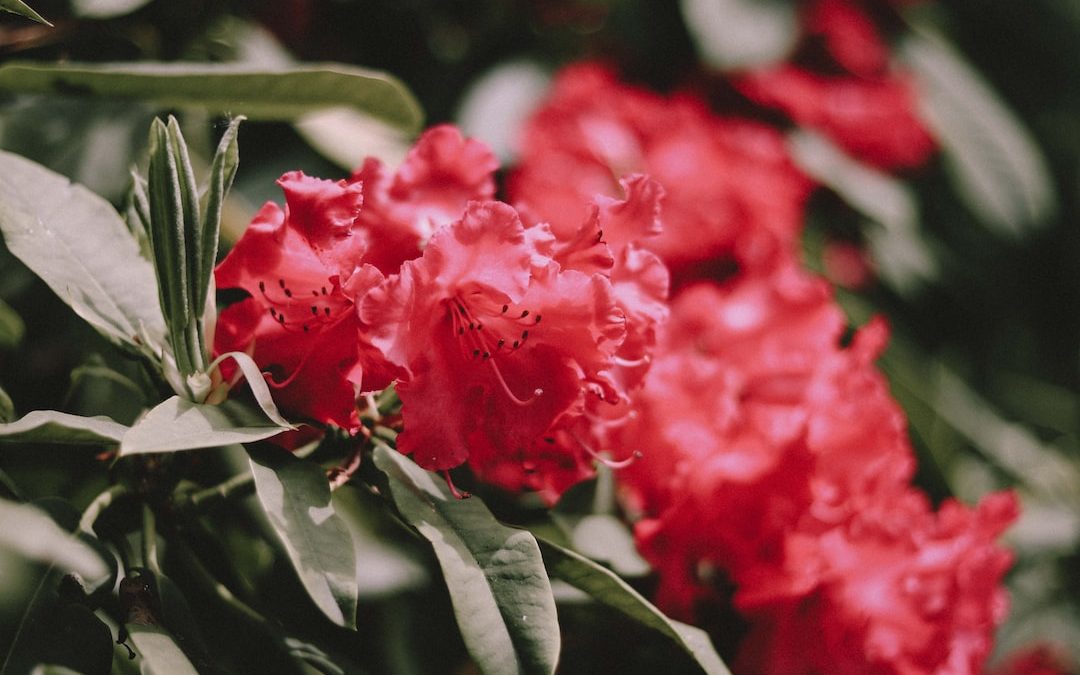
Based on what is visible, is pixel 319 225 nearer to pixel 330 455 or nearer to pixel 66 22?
pixel 330 455

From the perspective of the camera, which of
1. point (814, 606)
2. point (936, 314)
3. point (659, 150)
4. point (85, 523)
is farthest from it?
point (936, 314)

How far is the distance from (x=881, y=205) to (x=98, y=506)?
1.29 m

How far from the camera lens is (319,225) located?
59 centimetres

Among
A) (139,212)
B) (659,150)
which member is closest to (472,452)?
(139,212)

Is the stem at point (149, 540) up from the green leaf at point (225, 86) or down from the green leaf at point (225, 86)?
down

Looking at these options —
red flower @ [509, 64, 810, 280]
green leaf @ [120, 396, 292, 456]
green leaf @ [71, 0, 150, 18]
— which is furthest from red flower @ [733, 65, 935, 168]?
green leaf @ [120, 396, 292, 456]

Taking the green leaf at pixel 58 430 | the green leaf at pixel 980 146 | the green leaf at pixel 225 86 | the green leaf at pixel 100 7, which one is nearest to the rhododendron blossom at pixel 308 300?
the green leaf at pixel 58 430

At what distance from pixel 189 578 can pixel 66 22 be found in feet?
1.98

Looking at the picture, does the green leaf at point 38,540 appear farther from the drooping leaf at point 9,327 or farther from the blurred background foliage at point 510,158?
the drooping leaf at point 9,327

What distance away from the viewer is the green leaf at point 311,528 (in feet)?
1.73

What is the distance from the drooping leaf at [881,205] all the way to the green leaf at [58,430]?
1.19m

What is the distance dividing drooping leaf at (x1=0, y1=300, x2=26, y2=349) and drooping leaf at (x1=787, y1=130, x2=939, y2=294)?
1.13m

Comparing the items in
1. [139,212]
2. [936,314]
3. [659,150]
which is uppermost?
[139,212]

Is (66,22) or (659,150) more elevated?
(66,22)
